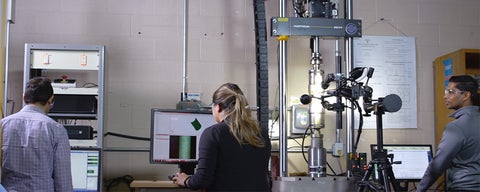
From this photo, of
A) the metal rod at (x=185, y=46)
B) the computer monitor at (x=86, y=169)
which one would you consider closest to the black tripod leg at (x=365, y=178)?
the metal rod at (x=185, y=46)

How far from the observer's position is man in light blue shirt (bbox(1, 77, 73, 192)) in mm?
2412

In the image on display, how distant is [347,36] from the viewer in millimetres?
3449

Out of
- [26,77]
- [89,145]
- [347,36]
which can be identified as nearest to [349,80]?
[347,36]

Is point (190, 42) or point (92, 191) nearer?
point (92, 191)

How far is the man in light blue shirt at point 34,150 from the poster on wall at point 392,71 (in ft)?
7.30

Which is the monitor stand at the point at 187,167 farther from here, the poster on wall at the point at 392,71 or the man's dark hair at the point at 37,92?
the poster on wall at the point at 392,71

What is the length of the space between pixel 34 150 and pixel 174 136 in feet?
3.37

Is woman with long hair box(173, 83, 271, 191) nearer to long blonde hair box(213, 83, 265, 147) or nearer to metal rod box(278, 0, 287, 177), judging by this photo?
long blonde hair box(213, 83, 265, 147)

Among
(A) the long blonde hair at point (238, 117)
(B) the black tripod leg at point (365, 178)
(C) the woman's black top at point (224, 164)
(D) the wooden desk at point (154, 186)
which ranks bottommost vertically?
(D) the wooden desk at point (154, 186)

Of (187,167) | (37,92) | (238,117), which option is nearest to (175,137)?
(187,167)

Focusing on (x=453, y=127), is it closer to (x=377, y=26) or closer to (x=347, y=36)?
(x=347, y=36)

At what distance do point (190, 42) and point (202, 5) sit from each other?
0.28m

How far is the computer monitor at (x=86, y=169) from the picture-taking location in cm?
321

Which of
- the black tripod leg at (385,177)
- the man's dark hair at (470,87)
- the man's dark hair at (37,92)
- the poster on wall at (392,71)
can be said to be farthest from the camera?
the poster on wall at (392,71)
